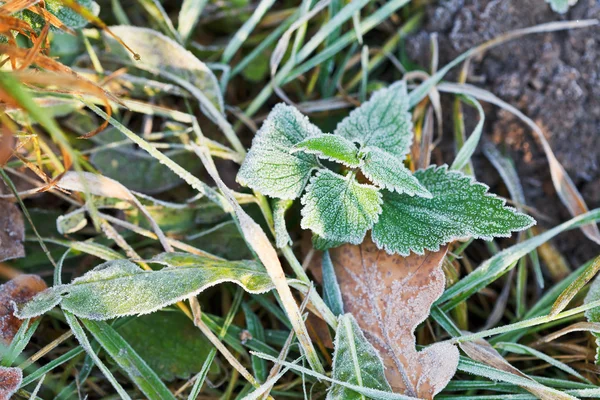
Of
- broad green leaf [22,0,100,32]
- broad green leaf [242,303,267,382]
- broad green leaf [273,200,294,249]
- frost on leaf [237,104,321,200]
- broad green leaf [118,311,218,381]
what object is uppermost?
broad green leaf [22,0,100,32]

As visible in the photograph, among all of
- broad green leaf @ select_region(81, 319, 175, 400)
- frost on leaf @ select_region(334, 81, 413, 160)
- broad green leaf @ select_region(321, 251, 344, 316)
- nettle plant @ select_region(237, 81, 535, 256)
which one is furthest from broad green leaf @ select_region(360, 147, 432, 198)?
broad green leaf @ select_region(81, 319, 175, 400)

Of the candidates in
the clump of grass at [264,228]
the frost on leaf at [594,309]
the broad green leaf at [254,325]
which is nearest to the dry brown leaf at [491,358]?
the clump of grass at [264,228]

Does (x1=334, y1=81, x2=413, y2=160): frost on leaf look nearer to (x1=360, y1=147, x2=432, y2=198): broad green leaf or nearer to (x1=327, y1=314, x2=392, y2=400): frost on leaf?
(x1=360, y1=147, x2=432, y2=198): broad green leaf

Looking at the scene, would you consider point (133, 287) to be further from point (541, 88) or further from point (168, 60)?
point (541, 88)

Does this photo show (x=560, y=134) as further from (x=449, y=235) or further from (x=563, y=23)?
(x=449, y=235)

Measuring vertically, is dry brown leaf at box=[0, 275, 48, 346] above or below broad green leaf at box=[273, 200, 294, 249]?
below

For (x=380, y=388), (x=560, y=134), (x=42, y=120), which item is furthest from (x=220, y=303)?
(x=560, y=134)
